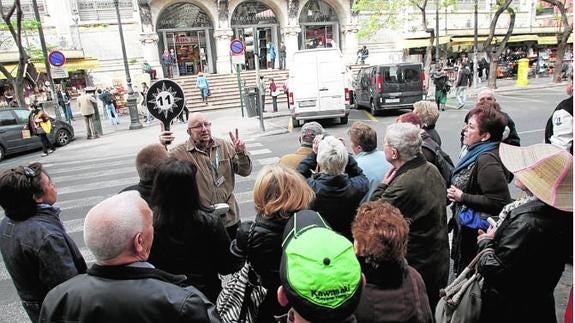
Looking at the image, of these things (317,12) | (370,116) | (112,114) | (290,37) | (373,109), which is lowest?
(370,116)

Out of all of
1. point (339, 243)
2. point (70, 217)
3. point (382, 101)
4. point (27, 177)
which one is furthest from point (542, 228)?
point (382, 101)

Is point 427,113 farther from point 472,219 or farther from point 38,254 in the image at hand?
point 38,254

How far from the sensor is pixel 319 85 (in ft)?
47.3

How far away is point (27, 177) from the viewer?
2676 mm

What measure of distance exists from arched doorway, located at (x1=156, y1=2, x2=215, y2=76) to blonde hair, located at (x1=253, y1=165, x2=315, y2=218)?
29.3 metres

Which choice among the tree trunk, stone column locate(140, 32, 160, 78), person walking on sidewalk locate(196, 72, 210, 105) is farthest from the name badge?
stone column locate(140, 32, 160, 78)

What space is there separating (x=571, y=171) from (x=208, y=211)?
6.85 ft

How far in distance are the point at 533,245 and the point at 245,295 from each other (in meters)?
1.56

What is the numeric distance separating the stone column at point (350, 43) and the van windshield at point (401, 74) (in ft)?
52.6

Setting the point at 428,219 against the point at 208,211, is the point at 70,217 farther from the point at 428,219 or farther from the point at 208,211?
the point at 428,219

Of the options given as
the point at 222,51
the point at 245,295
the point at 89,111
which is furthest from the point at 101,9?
the point at 245,295

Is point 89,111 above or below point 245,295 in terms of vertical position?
above

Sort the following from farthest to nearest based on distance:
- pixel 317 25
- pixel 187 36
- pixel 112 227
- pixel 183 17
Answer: pixel 317 25 → pixel 187 36 → pixel 183 17 → pixel 112 227

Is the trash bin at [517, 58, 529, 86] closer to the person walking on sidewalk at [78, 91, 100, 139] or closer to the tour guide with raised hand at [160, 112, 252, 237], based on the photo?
the person walking on sidewalk at [78, 91, 100, 139]
